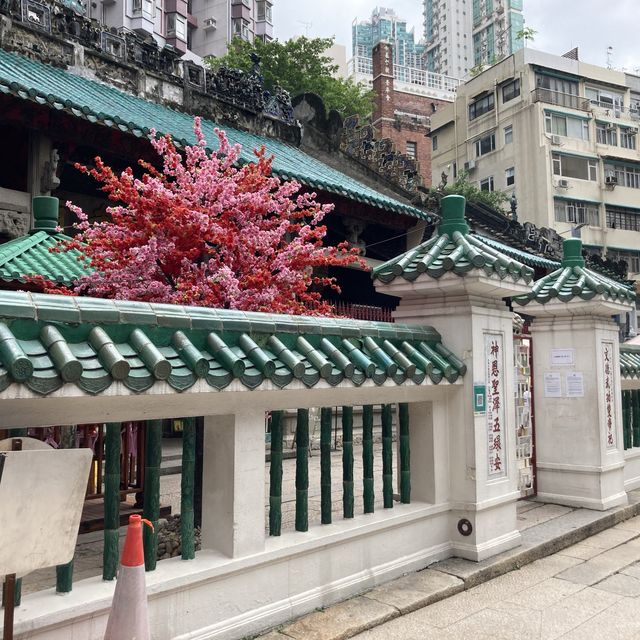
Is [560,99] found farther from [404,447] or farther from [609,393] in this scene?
[404,447]

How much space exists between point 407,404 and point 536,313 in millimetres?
3293

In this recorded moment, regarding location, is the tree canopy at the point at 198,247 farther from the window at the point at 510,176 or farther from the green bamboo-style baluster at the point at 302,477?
the window at the point at 510,176

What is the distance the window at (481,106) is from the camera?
119ft

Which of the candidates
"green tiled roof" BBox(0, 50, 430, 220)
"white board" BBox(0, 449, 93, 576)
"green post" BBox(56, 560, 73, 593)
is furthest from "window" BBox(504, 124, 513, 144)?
"white board" BBox(0, 449, 93, 576)

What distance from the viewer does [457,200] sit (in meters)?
6.00

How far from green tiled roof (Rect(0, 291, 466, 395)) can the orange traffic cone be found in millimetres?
718

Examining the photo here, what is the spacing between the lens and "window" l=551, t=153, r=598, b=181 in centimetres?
3309

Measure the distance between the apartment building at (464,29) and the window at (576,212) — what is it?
6153 centimetres

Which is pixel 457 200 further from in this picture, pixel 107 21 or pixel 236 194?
pixel 107 21

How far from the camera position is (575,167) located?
33.5 metres

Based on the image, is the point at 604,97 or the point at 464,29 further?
the point at 464,29

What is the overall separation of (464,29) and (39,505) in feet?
341

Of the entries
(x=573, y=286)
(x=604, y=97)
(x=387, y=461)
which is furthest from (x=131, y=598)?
(x=604, y=97)

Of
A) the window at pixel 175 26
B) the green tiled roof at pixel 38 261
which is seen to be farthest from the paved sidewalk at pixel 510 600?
the window at pixel 175 26
